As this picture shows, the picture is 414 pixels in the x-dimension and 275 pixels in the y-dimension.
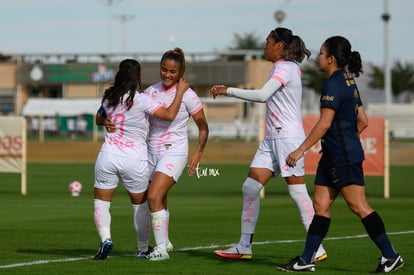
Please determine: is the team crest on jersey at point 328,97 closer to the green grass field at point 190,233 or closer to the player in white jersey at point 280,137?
the player in white jersey at point 280,137

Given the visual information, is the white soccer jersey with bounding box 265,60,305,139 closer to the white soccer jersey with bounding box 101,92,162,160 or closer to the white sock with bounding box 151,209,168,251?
the white soccer jersey with bounding box 101,92,162,160

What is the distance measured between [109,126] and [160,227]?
1.17 meters

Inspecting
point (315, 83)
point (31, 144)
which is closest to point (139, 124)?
point (31, 144)

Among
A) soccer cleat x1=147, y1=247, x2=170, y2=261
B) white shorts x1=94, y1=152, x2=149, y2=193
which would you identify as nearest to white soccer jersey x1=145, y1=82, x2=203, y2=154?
white shorts x1=94, y1=152, x2=149, y2=193

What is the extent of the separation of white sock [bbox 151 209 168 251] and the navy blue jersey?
77.6 inches

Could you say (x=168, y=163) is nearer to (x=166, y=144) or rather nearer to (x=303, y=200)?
(x=166, y=144)

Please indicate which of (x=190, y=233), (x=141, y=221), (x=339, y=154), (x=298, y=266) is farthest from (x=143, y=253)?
(x=190, y=233)

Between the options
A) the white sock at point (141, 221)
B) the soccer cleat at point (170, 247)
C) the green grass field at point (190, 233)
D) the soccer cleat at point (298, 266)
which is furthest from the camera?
the soccer cleat at point (170, 247)

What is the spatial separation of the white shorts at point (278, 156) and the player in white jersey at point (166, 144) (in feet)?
2.10

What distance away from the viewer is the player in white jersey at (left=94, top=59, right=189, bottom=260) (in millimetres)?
11891

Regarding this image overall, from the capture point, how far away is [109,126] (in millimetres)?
11930

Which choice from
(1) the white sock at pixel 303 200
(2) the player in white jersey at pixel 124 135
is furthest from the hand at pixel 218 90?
(1) the white sock at pixel 303 200

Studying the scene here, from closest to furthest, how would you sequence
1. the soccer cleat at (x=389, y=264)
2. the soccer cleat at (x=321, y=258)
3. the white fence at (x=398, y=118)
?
the soccer cleat at (x=389, y=264) → the soccer cleat at (x=321, y=258) → the white fence at (x=398, y=118)

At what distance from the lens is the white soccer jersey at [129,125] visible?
39.1 ft
